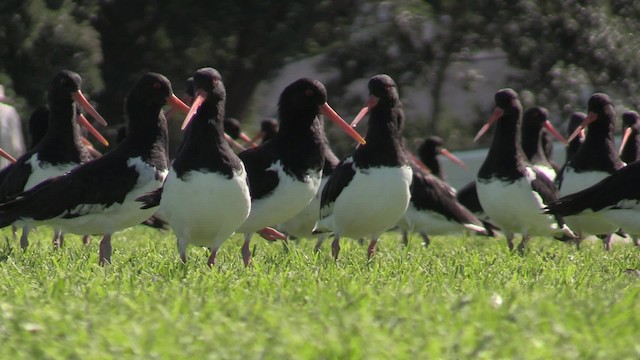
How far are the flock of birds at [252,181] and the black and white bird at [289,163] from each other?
1 centimetres

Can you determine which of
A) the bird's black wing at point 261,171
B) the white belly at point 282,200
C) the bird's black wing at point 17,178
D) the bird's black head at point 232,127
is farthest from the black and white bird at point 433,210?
the bird's black head at point 232,127

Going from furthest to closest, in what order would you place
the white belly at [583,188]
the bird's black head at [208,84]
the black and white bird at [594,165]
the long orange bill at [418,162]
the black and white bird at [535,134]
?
the black and white bird at [535,134]
the long orange bill at [418,162]
the black and white bird at [594,165]
the white belly at [583,188]
the bird's black head at [208,84]

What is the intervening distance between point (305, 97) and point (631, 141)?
605cm

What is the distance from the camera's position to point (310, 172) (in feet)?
27.3

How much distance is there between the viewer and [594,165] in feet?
36.8

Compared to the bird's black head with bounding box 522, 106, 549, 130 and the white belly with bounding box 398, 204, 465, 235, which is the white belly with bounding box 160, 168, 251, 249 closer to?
the white belly with bounding box 398, 204, 465, 235

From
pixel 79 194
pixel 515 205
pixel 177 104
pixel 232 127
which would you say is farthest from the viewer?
pixel 232 127

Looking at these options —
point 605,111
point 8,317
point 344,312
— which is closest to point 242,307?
point 344,312

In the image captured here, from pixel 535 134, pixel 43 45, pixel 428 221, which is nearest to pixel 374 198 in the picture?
Result: pixel 428 221

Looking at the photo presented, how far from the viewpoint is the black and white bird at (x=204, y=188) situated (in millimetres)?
7344

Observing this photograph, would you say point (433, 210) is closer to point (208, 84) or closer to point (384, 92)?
point (384, 92)

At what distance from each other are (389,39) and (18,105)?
30.3 ft

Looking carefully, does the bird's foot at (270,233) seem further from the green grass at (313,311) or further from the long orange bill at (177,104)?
the long orange bill at (177,104)

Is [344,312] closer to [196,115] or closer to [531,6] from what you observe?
[196,115]
